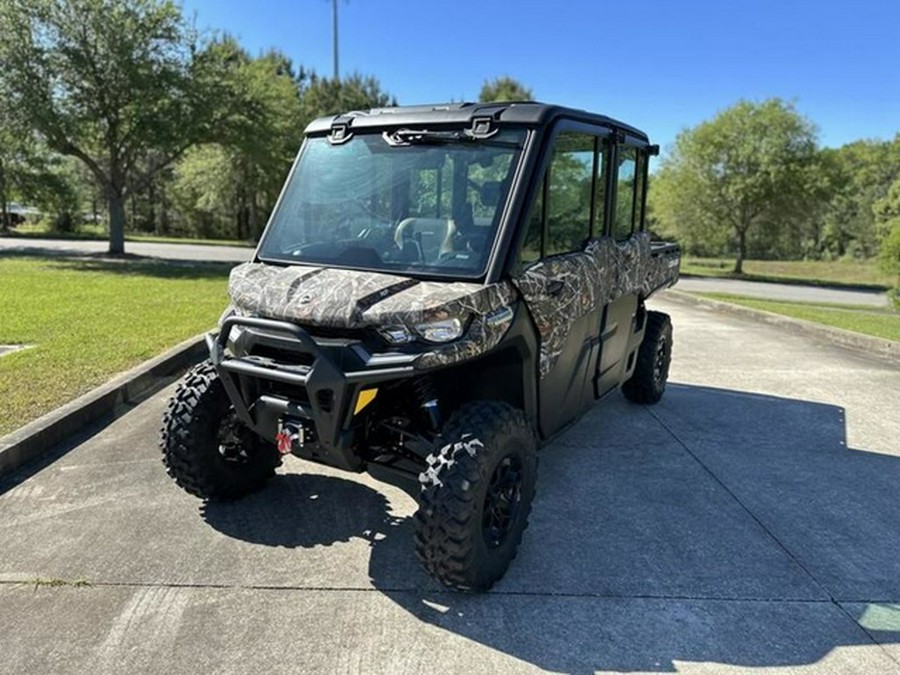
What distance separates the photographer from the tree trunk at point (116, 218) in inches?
784

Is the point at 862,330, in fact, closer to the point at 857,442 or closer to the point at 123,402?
the point at 857,442

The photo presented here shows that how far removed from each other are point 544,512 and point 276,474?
1723 mm

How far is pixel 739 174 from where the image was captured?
31.2m

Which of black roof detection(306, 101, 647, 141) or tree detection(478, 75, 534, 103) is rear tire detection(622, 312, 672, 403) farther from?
tree detection(478, 75, 534, 103)

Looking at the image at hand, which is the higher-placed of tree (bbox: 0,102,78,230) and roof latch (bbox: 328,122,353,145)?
tree (bbox: 0,102,78,230)

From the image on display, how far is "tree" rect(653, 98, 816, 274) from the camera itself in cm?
3056

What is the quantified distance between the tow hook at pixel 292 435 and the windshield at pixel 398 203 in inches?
33.1

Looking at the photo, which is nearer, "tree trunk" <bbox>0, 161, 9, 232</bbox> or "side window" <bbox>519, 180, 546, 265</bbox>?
"side window" <bbox>519, 180, 546, 265</bbox>

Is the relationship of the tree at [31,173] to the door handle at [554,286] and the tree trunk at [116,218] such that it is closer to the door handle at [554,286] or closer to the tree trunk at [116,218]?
the tree trunk at [116,218]

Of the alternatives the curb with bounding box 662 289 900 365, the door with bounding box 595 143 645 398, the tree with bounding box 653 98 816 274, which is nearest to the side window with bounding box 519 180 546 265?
the door with bounding box 595 143 645 398

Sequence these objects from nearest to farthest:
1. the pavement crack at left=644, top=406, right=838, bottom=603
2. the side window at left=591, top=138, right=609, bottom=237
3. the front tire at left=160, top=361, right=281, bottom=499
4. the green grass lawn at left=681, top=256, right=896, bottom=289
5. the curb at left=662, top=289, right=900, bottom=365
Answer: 1. the pavement crack at left=644, top=406, right=838, bottom=603
2. the front tire at left=160, top=361, right=281, bottom=499
3. the side window at left=591, top=138, right=609, bottom=237
4. the curb at left=662, top=289, right=900, bottom=365
5. the green grass lawn at left=681, top=256, right=896, bottom=289

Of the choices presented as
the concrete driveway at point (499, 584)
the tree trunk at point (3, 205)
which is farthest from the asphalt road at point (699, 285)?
the concrete driveway at point (499, 584)

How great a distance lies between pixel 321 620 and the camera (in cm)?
278

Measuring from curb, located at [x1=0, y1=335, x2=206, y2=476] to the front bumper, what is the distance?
2.07 m
